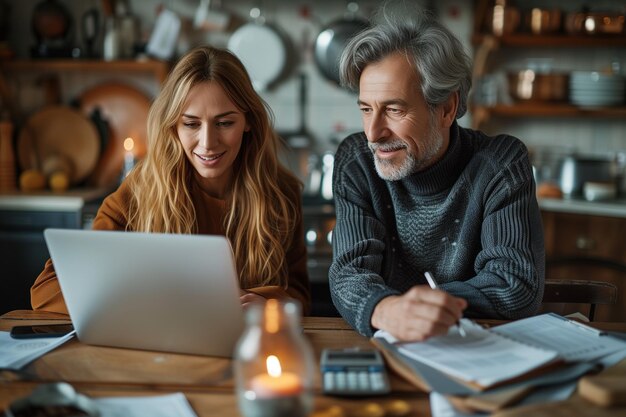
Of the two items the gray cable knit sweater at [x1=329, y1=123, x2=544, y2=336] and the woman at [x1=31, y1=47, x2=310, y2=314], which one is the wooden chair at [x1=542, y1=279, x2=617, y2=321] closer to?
Result: the gray cable knit sweater at [x1=329, y1=123, x2=544, y2=336]

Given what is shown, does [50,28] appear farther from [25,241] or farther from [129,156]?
[25,241]

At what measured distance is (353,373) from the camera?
1224 millimetres

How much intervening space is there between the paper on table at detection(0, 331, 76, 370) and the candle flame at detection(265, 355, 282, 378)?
542 millimetres

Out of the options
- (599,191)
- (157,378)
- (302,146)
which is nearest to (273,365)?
(157,378)

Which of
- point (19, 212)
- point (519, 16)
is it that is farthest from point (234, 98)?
point (519, 16)

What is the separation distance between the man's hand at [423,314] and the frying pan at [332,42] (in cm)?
243

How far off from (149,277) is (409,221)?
0.82m

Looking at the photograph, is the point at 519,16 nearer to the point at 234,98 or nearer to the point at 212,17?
the point at 212,17

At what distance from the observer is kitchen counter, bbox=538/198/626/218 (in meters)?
3.18

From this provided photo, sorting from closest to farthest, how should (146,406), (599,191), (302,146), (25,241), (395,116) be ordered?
(146,406), (395,116), (25,241), (599,191), (302,146)

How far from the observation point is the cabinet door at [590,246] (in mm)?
3209

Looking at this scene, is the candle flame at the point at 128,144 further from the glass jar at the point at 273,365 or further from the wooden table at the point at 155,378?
the glass jar at the point at 273,365

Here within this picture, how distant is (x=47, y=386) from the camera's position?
1.12 metres

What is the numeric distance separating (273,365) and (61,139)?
304 cm
